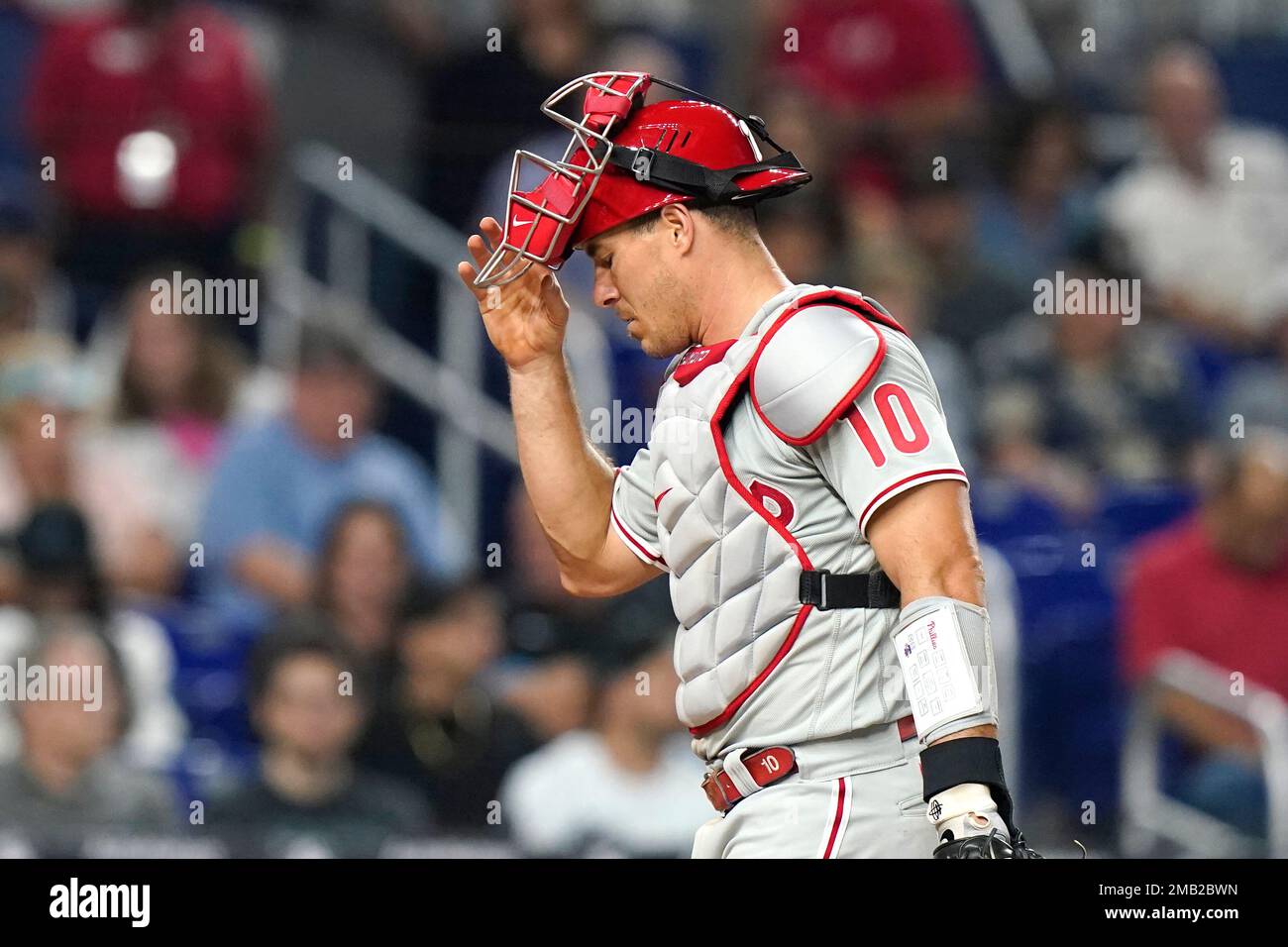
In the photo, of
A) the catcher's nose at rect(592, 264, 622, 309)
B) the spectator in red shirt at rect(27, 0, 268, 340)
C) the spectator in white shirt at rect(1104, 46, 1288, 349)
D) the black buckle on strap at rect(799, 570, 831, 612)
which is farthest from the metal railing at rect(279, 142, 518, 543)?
the black buckle on strap at rect(799, 570, 831, 612)

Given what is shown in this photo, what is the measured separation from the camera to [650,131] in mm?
2729

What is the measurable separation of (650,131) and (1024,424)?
10.9 feet

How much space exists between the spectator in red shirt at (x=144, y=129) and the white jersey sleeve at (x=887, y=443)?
396 cm

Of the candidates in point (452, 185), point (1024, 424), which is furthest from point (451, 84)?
point (1024, 424)

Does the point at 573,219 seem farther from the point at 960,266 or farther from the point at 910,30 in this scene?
the point at 910,30

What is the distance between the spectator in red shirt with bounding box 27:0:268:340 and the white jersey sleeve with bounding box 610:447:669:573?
334 cm

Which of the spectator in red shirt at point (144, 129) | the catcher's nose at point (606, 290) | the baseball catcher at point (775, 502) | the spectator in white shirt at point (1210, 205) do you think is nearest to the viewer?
the baseball catcher at point (775, 502)

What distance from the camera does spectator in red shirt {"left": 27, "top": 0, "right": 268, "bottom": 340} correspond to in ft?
19.7

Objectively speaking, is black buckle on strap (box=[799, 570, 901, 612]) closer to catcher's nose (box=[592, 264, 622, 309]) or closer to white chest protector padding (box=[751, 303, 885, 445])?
white chest protector padding (box=[751, 303, 885, 445])

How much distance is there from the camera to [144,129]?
6.14 m

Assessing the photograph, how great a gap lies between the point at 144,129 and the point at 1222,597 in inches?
145

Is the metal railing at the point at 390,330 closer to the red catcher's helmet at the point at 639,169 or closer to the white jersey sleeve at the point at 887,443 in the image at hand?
the red catcher's helmet at the point at 639,169

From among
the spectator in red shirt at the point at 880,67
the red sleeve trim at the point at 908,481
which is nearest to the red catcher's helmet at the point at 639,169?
the red sleeve trim at the point at 908,481

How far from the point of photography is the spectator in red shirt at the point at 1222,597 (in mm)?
5496
